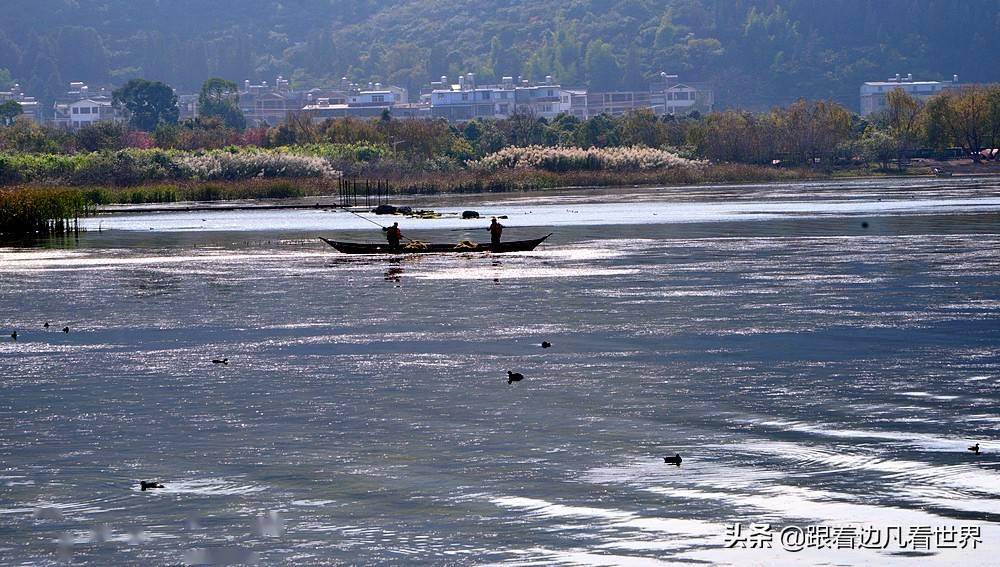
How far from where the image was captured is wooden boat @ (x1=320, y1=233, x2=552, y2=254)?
62.1 m

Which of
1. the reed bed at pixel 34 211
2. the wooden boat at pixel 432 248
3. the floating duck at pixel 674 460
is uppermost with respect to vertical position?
the reed bed at pixel 34 211

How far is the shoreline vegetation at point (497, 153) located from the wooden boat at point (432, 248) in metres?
58.2

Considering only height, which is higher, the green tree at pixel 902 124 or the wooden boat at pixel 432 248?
the green tree at pixel 902 124

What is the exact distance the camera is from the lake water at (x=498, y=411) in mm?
20078

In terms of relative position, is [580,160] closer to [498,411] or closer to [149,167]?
[149,167]

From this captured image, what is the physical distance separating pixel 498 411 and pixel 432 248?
119ft

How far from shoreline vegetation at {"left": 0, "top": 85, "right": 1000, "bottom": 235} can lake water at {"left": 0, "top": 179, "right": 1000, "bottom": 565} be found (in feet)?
241

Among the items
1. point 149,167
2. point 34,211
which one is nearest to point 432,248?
point 34,211

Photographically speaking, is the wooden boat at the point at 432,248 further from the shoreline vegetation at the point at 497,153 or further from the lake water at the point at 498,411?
the shoreline vegetation at the point at 497,153

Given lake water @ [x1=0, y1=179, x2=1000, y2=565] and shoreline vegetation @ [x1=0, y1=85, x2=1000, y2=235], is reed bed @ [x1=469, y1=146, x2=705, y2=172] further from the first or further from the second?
lake water @ [x1=0, y1=179, x2=1000, y2=565]

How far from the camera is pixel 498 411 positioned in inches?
1084

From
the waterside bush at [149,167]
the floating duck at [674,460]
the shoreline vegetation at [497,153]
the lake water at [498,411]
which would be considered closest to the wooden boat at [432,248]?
the lake water at [498,411]

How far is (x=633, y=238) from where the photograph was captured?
7150cm

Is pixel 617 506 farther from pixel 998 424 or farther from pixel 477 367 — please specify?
pixel 477 367
